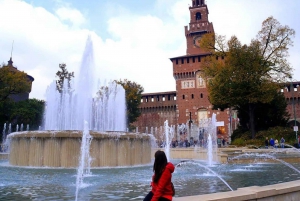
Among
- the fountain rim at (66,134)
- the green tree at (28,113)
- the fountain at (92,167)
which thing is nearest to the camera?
the fountain at (92,167)

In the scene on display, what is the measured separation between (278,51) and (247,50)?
300 centimetres

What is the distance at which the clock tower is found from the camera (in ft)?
172

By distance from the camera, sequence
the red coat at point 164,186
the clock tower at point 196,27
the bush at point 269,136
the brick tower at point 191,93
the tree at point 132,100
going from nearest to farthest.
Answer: the red coat at point 164,186
the bush at point 269,136
the tree at point 132,100
the brick tower at point 191,93
the clock tower at point 196,27

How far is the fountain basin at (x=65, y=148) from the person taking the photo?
29.9 ft

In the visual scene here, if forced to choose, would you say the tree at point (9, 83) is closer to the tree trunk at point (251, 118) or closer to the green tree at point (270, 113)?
the green tree at point (270, 113)

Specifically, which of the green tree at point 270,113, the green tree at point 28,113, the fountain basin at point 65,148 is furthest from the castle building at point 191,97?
the fountain basin at point 65,148

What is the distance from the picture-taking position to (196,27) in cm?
5344

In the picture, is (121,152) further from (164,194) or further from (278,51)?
(278,51)

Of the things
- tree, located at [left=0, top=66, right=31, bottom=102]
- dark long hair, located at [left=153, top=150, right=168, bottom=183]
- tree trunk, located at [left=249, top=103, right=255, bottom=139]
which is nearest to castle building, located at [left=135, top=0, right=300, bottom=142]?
tree trunk, located at [left=249, top=103, right=255, bottom=139]

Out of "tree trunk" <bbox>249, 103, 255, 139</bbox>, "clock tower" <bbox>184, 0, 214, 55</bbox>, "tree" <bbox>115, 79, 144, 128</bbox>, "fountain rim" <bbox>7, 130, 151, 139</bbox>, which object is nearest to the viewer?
"fountain rim" <bbox>7, 130, 151, 139</bbox>

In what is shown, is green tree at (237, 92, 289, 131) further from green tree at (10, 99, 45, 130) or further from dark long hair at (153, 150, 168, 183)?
dark long hair at (153, 150, 168, 183)

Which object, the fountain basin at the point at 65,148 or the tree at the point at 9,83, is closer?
the fountain basin at the point at 65,148

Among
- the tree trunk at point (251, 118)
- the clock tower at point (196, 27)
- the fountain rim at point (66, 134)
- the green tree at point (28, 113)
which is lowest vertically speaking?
the fountain rim at point (66, 134)

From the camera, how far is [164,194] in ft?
9.02
